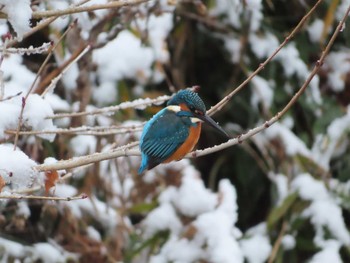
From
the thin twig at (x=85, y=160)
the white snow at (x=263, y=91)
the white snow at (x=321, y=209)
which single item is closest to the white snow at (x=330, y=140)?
the white snow at (x=321, y=209)

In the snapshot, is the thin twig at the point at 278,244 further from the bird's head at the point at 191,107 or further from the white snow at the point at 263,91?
the bird's head at the point at 191,107

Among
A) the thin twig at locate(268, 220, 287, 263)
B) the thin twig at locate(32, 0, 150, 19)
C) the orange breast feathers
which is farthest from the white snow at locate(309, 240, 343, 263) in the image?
the thin twig at locate(32, 0, 150, 19)

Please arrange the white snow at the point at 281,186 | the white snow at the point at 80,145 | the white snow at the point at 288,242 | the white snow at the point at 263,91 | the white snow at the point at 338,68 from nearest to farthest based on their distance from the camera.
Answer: the white snow at the point at 80,145 → the white snow at the point at 288,242 → the white snow at the point at 281,186 → the white snow at the point at 263,91 → the white snow at the point at 338,68

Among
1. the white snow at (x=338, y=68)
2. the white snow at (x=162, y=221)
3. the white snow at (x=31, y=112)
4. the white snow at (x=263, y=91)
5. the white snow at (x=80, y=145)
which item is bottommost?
the white snow at (x=31, y=112)

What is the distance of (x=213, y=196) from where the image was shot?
13.6ft

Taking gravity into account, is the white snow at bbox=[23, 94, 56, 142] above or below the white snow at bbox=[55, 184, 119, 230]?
below

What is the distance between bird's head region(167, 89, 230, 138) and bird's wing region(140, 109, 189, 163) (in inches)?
1.4

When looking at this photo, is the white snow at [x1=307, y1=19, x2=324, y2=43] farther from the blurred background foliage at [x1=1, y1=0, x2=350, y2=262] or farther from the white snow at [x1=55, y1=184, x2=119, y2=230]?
the white snow at [x1=55, y1=184, x2=119, y2=230]

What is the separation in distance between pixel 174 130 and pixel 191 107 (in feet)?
0.33

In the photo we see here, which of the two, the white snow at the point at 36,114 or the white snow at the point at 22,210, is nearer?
the white snow at the point at 36,114

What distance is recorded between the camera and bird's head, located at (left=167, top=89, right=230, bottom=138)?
243 centimetres

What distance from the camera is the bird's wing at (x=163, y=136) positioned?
8.00 ft

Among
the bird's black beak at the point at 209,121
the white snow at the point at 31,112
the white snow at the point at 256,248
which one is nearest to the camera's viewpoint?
the white snow at the point at 31,112

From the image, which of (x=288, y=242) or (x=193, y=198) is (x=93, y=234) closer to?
(x=193, y=198)
